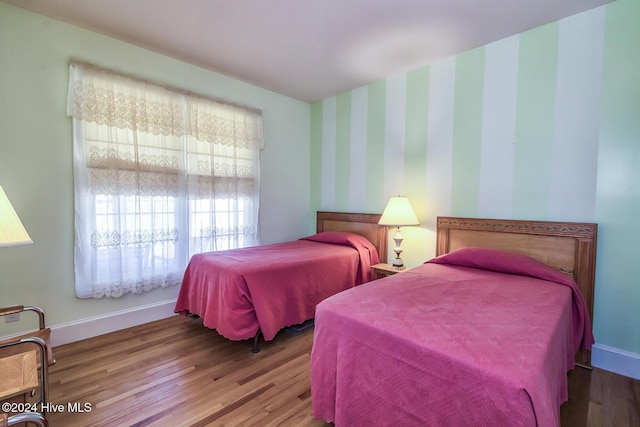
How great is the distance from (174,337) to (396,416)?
2142 mm

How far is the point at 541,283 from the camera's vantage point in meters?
1.90

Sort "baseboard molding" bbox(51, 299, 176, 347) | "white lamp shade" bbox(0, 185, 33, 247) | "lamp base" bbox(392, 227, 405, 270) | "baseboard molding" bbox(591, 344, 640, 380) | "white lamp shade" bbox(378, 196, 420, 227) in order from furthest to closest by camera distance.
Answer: "lamp base" bbox(392, 227, 405, 270) → "white lamp shade" bbox(378, 196, 420, 227) → "baseboard molding" bbox(51, 299, 176, 347) → "baseboard molding" bbox(591, 344, 640, 380) → "white lamp shade" bbox(0, 185, 33, 247)

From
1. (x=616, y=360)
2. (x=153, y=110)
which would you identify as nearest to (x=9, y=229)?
(x=153, y=110)

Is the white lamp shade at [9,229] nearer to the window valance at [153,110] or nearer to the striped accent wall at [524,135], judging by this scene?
→ the window valance at [153,110]

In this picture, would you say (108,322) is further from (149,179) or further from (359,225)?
(359,225)

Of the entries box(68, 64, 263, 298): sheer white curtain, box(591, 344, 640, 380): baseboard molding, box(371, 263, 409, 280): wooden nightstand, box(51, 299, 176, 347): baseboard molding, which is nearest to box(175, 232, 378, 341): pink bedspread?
box(371, 263, 409, 280): wooden nightstand

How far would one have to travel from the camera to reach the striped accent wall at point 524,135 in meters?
2.04

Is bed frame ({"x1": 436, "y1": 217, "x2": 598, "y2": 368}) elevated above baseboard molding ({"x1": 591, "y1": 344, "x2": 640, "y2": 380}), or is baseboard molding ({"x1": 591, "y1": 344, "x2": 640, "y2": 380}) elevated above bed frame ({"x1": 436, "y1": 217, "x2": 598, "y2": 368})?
bed frame ({"x1": 436, "y1": 217, "x2": 598, "y2": 368})

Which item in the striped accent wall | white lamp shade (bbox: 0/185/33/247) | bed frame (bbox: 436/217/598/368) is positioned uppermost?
the striped accent wall

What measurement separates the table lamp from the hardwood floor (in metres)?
1.27

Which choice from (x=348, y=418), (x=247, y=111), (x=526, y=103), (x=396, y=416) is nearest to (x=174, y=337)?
(x=348, y=418)

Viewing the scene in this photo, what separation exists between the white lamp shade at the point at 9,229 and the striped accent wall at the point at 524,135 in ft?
9.84

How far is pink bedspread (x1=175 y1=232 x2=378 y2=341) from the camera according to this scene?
2.21 metres

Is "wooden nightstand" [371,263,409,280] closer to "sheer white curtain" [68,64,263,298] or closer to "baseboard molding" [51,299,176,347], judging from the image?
"sheer white curtain" [68,64,263,298]
